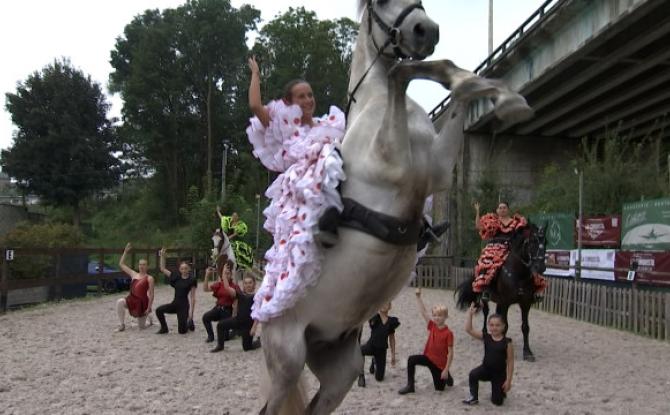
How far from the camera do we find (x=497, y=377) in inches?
224

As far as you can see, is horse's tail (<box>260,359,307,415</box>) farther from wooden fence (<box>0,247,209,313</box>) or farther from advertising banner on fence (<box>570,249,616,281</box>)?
advertising banner on fence (<box>570,249,616,281</box>)

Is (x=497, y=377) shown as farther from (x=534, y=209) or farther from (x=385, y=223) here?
(x=534, y=209)

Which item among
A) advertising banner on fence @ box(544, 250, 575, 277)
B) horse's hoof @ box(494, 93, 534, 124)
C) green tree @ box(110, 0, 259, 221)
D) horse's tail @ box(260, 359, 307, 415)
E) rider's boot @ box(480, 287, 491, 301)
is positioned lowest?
horse's tail @ box(260, 359, 307, 415)

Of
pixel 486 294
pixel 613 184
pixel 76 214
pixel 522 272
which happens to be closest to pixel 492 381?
pixel 522 272

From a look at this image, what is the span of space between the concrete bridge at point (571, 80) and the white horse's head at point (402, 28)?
6.07m

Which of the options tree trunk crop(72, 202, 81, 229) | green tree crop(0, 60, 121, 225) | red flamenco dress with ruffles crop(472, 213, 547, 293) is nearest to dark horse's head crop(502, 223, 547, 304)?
red flamenco dress with ruffles crop(472, 213, 547, 293)

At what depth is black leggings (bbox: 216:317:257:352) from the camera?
327 inches

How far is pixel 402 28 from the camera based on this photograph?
2039 mm

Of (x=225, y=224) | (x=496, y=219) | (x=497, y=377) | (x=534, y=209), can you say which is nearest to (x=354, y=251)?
(x=497, y=377)

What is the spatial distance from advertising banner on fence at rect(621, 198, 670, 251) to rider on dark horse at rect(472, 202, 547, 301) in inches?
132

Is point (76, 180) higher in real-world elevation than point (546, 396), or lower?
higher

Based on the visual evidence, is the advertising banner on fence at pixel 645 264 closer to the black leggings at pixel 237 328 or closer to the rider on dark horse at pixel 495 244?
the rider on dark horse at pixel 495 244

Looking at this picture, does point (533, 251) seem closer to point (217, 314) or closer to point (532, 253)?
point (532, 253)

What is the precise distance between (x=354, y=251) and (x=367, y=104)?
2.04 ft
